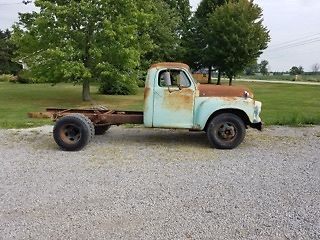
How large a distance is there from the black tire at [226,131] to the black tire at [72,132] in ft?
8.41

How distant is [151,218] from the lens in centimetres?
416

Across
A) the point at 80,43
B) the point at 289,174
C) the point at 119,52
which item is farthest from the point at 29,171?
the point at 80,43

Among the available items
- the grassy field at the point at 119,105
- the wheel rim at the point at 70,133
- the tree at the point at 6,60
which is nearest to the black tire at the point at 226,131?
the wheel rim at the point at 70,133

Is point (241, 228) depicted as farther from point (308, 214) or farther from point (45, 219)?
point (45, 219)

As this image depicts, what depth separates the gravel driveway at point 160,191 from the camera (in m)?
3.90

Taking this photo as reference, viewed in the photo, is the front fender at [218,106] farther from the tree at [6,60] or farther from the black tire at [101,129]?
the tree at [6,60]

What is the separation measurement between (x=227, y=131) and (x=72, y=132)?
128 inches

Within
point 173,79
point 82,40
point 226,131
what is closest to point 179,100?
point 173,79

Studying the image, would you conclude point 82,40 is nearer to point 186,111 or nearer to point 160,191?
point 186,111

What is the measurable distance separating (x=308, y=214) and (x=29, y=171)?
422 cm

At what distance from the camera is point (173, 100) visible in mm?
7887

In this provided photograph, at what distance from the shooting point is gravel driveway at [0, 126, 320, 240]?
3.90m

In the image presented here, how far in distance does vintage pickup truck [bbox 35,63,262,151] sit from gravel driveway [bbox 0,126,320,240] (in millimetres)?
348

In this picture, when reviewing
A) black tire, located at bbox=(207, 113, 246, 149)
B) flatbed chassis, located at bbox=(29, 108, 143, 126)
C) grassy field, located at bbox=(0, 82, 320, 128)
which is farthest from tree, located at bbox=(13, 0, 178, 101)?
black tire, located at bbox=(207, 113, 246, 149)
